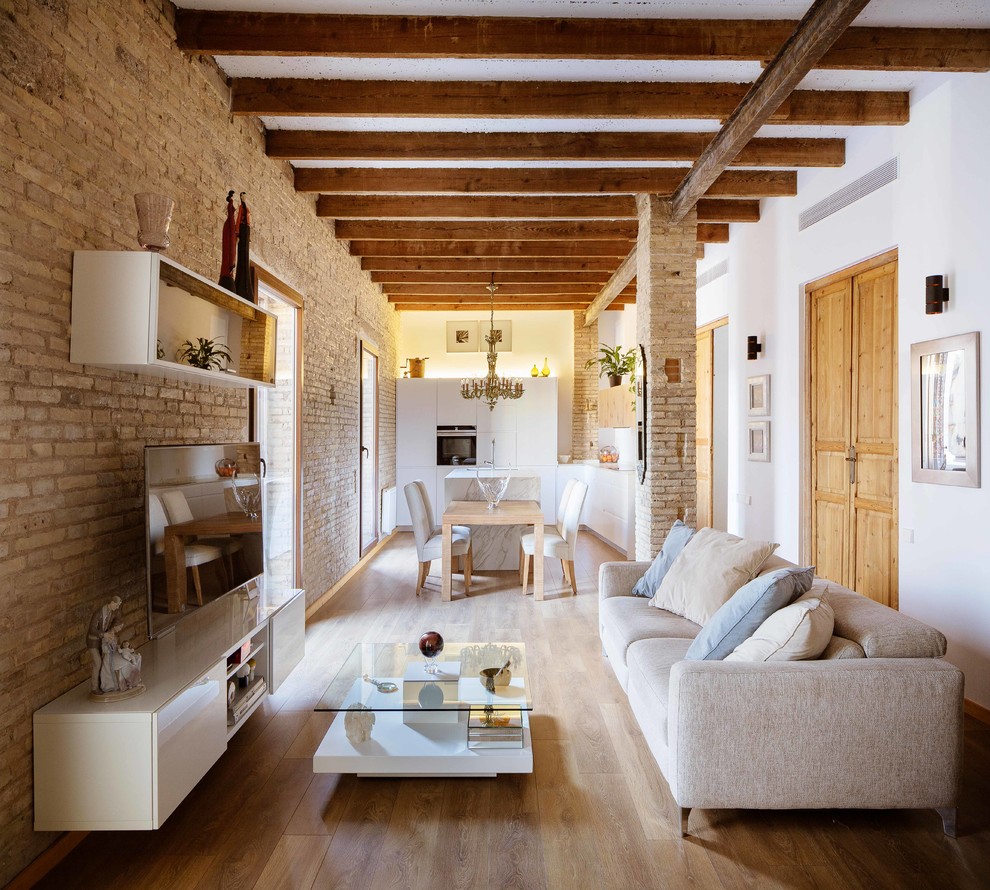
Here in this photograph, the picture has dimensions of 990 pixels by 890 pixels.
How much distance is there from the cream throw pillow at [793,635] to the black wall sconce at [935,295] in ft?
6.62

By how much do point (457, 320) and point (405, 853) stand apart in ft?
29.1

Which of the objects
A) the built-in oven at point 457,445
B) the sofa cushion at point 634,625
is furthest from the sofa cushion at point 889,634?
the built-in oven at point 457,445

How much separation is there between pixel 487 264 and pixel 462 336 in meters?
3.07

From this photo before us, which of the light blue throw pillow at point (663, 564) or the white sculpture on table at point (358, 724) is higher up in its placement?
the light blue throw pillow at point (663, 564)

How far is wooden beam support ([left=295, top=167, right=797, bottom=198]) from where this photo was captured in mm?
5105

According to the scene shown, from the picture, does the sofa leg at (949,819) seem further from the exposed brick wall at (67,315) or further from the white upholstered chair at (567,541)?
the white upholstered chair at (567,541)

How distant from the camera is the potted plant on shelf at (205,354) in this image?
2.63m

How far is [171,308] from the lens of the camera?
2.47 metres

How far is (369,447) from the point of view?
8.31 metres

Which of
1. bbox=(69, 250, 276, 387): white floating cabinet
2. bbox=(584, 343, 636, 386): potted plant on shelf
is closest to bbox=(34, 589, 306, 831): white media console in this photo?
bbox=(69, 250, 276, 387): white floating cabinet

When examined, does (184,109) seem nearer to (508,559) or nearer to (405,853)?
(405,853)

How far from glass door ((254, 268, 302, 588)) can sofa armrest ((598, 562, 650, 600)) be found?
92.3 inches

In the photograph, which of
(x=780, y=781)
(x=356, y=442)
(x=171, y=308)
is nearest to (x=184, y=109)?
(x=171, y=308)

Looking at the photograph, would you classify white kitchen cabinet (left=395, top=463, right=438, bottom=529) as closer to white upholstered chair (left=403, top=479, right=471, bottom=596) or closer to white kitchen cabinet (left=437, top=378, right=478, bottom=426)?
white kitchen cabinet (left=437, top=378, right=478, bottom=426)
